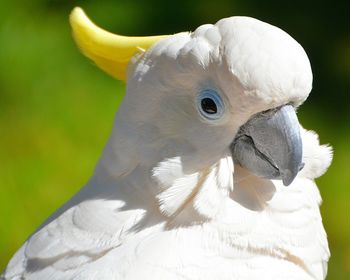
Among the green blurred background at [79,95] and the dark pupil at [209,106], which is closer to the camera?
the dark pupil at [209,106]

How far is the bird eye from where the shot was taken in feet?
4.62

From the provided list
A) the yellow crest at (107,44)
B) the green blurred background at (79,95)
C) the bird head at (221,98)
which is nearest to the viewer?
the bird head at (221,98)

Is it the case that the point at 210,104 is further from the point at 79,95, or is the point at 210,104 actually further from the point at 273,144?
the point at 79,95

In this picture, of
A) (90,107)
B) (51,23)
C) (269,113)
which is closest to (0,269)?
(90,107)

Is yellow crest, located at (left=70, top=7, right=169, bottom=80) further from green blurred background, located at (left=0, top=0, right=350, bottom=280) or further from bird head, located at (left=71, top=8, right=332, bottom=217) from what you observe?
green blurred background, located at (left=0, top=0, right=350, bottom=280)

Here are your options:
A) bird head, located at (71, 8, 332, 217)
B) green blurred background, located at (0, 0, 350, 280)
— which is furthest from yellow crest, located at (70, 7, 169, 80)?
green blurred background, located at (0, 0, 350, 280)

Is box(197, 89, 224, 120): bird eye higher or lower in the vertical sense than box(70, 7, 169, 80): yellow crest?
lower

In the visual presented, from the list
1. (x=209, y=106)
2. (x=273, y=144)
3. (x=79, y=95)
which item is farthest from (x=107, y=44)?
(x=79, y=95)

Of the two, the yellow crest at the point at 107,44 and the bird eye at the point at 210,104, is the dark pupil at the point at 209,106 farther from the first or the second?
the yellow crest at the point at 107,44

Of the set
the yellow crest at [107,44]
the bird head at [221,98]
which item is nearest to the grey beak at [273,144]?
the bird head at [221,98]

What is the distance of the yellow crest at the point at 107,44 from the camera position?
5.26ft

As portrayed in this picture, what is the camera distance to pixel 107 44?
165cm

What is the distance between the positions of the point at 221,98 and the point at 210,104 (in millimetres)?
25

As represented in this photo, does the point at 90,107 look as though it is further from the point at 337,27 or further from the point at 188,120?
the point at 188,120
